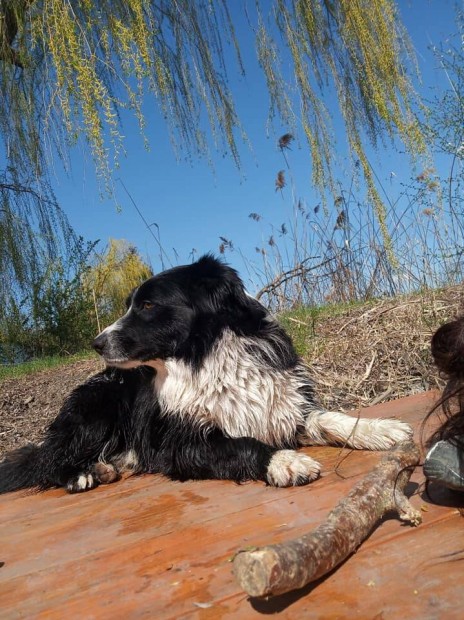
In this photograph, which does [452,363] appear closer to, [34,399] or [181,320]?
[181,320]

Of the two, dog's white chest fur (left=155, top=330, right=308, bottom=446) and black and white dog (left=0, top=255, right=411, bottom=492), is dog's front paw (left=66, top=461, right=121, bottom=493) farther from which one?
dog's white chest fur (left=155, top=330, right=308, bottom=446)

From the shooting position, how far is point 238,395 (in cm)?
270

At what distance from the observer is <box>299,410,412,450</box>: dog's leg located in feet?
7.75

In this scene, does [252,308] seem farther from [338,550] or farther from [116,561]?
[338,550]

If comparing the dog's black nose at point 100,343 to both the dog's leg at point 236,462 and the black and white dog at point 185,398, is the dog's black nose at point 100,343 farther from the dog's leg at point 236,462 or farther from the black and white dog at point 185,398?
the dog's leg at point 236,462

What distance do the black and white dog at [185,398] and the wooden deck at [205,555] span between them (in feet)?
1.18

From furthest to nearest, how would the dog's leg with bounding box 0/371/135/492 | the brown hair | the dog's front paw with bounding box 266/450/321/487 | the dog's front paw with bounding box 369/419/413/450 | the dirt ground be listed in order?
the dirt ground, the dog's leg with bounding box 0/371/135/492, the dog's front paw with bounding box 369/419/413/450, the dog's front paw with bounding box 266/450/321/487, the brown hair

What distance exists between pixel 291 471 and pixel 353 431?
0.39 metres

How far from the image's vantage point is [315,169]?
483cm

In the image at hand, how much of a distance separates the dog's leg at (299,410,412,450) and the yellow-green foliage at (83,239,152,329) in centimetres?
746

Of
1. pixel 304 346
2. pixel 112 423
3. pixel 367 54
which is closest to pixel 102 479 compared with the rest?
pixel 112 423

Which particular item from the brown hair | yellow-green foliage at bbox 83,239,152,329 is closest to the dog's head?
the brown hair

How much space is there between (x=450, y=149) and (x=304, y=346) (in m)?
2.33

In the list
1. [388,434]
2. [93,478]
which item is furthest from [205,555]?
[93,478]
